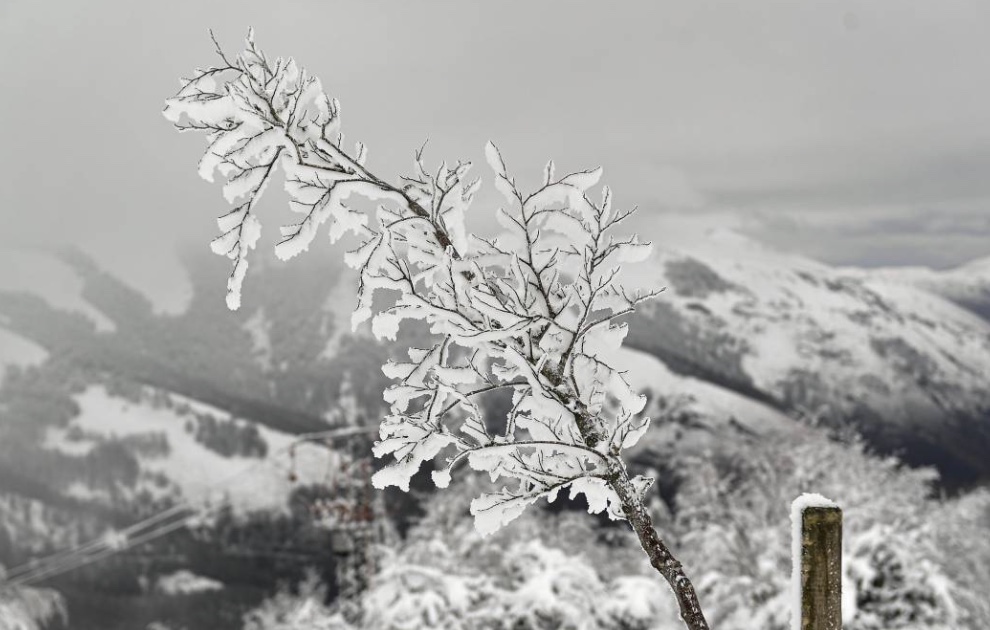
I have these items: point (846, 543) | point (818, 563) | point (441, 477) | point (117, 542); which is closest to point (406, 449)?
point (441, 477)

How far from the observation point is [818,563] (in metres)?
1.48

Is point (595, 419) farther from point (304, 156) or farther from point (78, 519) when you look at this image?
point (78, 519)

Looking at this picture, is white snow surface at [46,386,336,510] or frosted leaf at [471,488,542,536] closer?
frosted leaf at [471,488,542,536]

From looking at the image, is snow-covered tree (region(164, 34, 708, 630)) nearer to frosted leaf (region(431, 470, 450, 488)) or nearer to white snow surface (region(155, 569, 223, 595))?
frosted leaf (region(431, 470, 450, 488))

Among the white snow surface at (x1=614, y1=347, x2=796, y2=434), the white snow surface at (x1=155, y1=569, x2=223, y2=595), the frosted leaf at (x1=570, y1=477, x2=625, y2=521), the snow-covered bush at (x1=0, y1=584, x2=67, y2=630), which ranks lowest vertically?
the frosted leaf at (x1=570, y1=477, x2=625, y2=521)

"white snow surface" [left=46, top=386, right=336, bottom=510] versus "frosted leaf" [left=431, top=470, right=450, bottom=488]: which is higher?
"white snow surface" [left=46, top=386, right=336, bottom=510]

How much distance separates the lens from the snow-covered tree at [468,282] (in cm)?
171

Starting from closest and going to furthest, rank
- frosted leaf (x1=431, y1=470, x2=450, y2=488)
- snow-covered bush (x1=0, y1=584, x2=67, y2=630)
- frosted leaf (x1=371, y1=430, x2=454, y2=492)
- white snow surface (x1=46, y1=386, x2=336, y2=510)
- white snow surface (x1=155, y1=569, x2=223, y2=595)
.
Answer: frosted leaf (x1=371, y1=430, x2=454, y2=492), frosted leaf (x1=431, y1=470, x2=450, y2=488), snow-covered bush (x1=0, y1=584, x2=67, y2=630), white snow surface (x1=155, y1=569, x2=223, y2=595), white snow surface (x1=46, y1=386, x2=336, y2=510)

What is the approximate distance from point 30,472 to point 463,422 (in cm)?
18643

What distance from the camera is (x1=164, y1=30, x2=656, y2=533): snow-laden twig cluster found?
5.61 feet

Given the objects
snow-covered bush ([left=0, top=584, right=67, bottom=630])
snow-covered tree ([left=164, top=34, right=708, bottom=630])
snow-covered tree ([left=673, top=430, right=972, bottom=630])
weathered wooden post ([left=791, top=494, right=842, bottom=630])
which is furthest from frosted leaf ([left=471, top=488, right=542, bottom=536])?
snow-covered bush ([left=0, top=584, right=67, bottom=630])

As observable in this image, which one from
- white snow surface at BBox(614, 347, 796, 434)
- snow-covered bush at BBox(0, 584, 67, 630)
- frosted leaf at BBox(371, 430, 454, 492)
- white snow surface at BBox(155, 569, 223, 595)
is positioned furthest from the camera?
white snow surface at BBox(614, 347, 796, 434)

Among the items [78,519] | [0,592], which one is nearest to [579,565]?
[0,592]

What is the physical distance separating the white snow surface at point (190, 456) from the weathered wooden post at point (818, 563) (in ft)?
374
